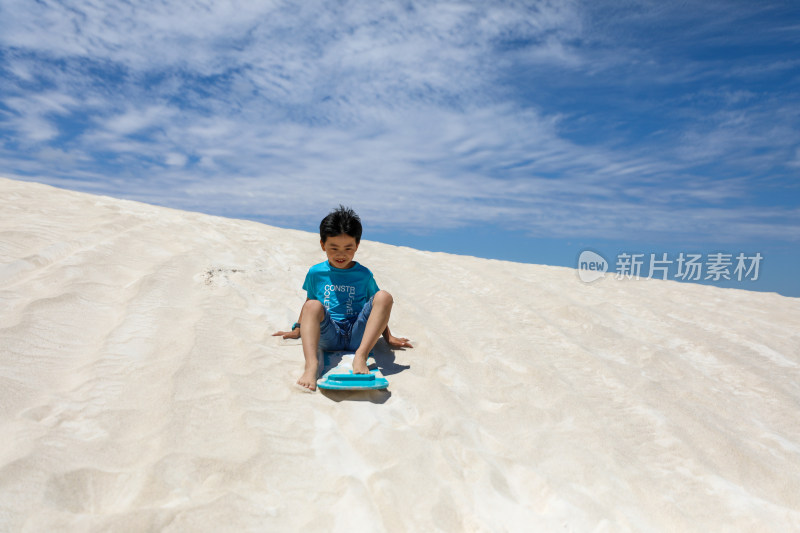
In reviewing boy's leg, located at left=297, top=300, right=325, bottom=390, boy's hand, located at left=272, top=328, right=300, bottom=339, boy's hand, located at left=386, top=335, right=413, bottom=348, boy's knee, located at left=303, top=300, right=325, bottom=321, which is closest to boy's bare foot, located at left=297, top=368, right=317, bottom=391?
boy's leg, located at left=297, top=300, right=325, bottom=390

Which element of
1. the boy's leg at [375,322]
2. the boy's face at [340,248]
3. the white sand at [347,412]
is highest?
the boy's face at [340,248]

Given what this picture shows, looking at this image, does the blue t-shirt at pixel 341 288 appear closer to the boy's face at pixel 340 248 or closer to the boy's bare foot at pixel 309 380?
the boy's face at pixel 340 248

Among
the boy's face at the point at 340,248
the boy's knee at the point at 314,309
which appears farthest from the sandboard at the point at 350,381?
the boy's face at the point at 340,248

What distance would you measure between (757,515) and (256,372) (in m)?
1.92

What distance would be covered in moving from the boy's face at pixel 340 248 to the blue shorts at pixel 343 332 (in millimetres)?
244

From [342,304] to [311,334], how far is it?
341 mm

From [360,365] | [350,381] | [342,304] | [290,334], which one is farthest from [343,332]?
[350,381]

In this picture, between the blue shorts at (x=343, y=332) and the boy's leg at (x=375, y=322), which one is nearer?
the boy's leg at (x=375, y=322)

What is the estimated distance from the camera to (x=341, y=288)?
2453 millimetres

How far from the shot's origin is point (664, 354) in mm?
2998

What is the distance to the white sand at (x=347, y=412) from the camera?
4.44ft

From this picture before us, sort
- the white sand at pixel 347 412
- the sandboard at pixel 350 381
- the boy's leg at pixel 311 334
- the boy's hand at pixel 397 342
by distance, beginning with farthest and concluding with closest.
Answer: the boy's hand at pixel 397 342, the boy's leg at pixel 311 334, the sandboard at pixel 350 381, the white sand at pixel 347 412

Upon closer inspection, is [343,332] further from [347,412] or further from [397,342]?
[347,412]

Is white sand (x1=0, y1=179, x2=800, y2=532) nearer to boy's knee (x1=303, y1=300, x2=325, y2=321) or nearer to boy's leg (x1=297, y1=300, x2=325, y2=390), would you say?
boy's leg (x1=297, y1=300, x2=325, y2=390)
